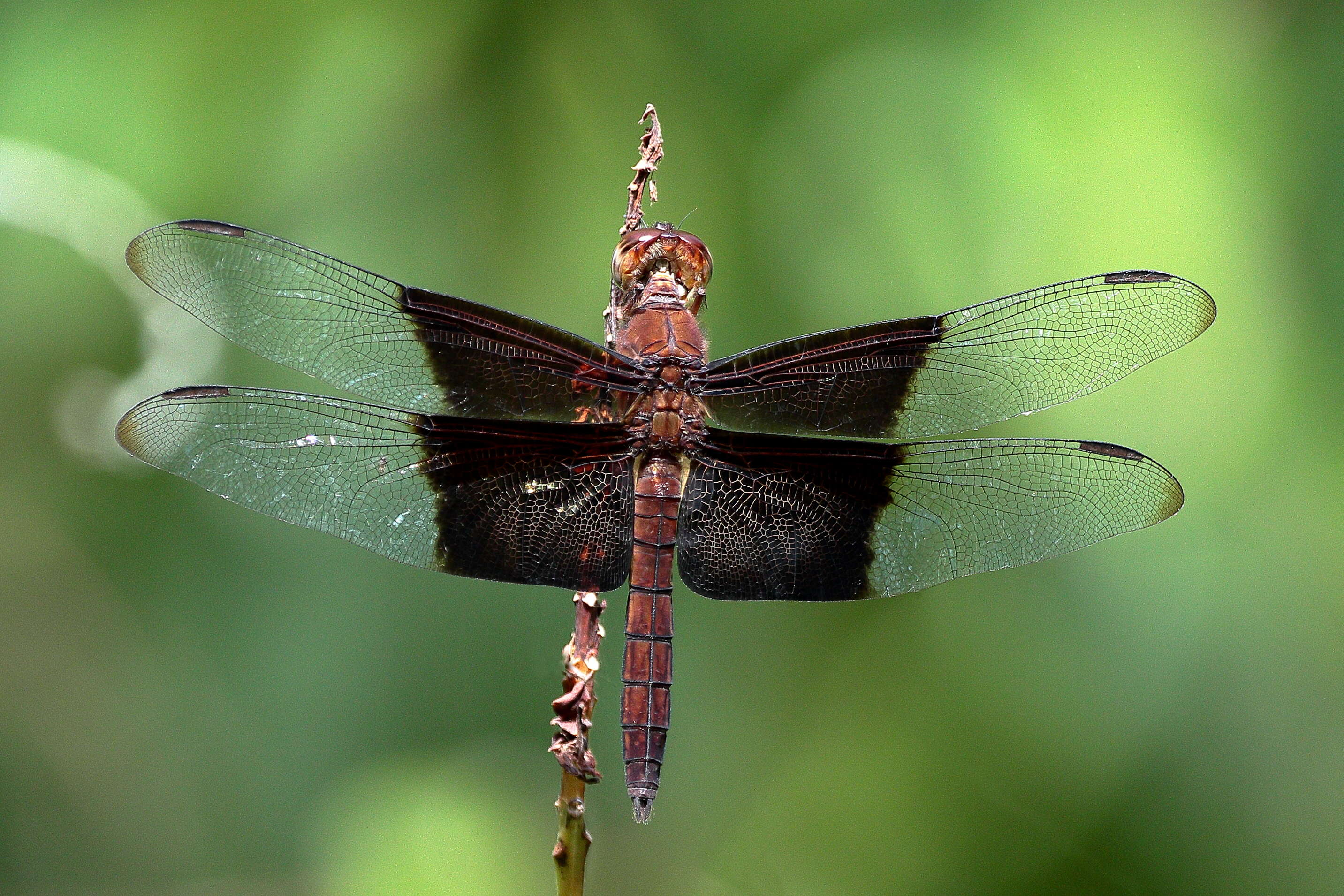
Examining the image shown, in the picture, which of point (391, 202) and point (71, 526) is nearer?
point (71, 526)

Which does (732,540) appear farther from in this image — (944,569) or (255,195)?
(255,195)

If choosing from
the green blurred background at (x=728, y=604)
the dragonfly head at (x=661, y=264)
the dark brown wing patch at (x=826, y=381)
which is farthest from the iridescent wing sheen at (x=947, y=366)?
the green blurred background at (x=728, y=604)

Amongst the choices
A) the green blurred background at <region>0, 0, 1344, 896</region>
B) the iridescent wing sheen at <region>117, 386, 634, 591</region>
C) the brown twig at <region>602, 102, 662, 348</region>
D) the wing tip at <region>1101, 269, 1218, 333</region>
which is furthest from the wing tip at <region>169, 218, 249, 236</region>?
the wing tip at <region>1101, 269, 1218, 333</region>

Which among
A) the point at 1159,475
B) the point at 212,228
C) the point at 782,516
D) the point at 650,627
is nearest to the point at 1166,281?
the point at 1159,475

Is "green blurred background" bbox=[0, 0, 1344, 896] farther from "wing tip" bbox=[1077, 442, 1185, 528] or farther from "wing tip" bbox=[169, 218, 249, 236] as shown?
"wing tip" bbox=[169, 218, 249, 236]

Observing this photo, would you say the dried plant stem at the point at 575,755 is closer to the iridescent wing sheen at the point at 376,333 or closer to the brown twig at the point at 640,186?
the iridescent wing sheen at the point at 376,333

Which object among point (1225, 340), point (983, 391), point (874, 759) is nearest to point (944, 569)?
point (983, 391)
